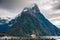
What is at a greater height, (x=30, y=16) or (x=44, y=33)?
(x=30, y=16)

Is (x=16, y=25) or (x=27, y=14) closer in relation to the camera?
(x=16, y=25)

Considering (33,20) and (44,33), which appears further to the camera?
(33,20)

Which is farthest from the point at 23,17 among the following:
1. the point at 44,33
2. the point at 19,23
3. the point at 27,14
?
the point at 44,33

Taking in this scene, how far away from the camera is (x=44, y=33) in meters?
34.2

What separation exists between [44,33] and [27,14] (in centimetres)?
2547

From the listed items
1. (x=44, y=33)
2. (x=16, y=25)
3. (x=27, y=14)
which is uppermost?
(x=27, y=14)

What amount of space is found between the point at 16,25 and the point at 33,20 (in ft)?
24.7

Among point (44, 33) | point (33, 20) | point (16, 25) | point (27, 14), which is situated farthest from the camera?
point (27, 14)

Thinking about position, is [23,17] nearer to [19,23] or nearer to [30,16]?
[30,16]

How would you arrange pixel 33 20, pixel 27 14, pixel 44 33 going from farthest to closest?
pixel 27 14
pixel 33 20
pixel 44 33

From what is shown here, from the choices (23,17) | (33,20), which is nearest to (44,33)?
(33,20)

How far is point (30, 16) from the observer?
5947 cm

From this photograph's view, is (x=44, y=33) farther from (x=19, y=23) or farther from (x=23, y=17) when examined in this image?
(x=23, y=17)

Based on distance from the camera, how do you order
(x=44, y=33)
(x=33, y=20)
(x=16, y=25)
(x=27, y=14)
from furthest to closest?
(x=27, y=14), (x=33, y=20), (x=16, y=25), (x=44, y=33)
